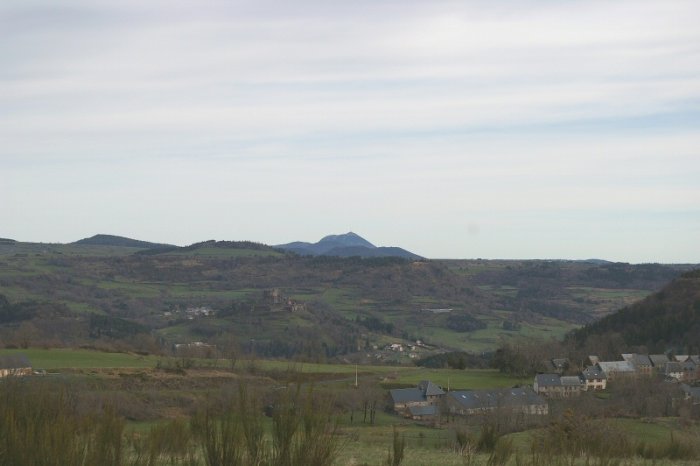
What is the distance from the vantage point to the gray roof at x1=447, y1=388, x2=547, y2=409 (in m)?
52.7

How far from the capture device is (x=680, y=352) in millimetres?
95062

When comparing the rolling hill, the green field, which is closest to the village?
the rolling hill

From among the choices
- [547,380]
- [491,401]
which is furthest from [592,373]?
[491,401]

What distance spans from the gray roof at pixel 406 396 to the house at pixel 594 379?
75.2ft

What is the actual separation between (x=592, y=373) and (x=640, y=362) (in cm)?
1115

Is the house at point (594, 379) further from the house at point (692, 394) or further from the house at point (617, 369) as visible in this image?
the house at point (692, 394)

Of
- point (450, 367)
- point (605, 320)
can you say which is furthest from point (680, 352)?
point (450, 367)

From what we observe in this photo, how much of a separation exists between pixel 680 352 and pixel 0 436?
318 ft

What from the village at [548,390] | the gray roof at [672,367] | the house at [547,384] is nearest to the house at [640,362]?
the village at [548,390]

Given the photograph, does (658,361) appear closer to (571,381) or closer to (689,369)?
(689,369)

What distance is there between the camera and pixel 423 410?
185 feet

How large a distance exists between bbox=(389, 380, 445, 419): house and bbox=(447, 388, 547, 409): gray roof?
167 centimetres

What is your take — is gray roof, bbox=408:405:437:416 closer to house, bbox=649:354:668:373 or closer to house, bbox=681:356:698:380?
house, bbox=681:356:698:380

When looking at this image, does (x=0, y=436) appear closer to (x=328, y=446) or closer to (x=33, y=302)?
(x=328, y=446)
